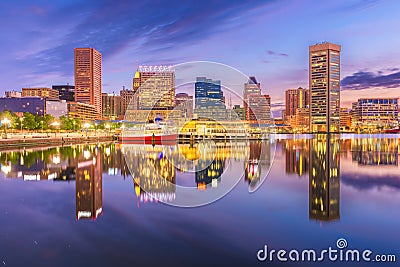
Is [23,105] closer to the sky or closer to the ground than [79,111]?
closer to the sky

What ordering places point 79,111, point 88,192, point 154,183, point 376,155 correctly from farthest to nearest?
1. point 79,111
2. point 376,155
3. point 154,183
4. point 88,192

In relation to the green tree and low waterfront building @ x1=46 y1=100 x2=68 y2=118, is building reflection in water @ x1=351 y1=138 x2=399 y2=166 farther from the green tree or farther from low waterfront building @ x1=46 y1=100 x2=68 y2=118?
low waterfront building @ x1=46 y1=100 x2=68 y2=118

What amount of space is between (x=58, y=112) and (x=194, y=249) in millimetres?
156915

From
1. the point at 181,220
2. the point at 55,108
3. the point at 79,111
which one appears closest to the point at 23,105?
the point at 55,108

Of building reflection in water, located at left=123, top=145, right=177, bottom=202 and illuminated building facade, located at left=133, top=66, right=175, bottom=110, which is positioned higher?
illuminated building facade, located at left=133, top=66, right=175, bottom=110

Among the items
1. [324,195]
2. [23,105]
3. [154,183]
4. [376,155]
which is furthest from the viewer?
[23,105]

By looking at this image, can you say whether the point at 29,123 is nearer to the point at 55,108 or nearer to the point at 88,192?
the point at 88,192

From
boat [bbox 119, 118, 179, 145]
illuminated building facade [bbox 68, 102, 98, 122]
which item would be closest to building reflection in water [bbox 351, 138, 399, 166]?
boat [bbox 119, 118, 179, 145]

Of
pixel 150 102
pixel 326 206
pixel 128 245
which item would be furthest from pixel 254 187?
pixel 150 102

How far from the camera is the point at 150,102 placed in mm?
103125

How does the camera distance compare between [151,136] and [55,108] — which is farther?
[55,108]

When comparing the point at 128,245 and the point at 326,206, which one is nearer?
the point at 128,245

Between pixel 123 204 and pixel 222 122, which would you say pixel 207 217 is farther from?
pixel 222 122

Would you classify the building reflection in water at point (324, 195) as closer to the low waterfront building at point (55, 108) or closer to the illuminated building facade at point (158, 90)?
the illuminated building facade at point (158, 90)
